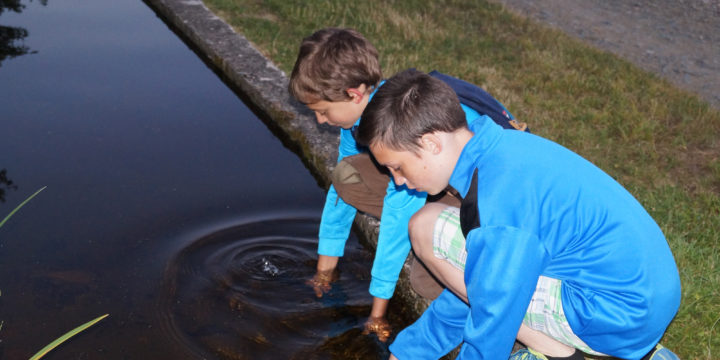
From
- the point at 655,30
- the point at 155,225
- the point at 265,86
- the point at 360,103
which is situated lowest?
the point at 655,30

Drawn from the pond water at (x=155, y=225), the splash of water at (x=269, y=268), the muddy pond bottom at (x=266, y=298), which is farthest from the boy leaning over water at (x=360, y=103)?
the splash of water at (x=269, y=268)

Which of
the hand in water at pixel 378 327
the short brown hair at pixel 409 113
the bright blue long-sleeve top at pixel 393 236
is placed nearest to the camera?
the short brown hair at pixel 409 113

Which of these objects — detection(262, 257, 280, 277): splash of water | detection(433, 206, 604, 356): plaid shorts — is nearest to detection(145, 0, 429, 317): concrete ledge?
detection(262, 257, 280, 277): splash of water

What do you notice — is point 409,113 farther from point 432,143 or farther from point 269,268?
point 269,268

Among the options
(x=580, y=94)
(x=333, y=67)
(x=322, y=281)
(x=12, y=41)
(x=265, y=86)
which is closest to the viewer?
(x=333, y=67)

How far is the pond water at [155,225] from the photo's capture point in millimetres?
2828

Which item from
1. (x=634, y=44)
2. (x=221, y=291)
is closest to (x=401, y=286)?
(x=221, y=291)

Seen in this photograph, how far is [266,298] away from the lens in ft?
10.2

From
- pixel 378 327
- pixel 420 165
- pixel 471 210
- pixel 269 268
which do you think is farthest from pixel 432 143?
pixel 269 268

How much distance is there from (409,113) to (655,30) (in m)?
7.60

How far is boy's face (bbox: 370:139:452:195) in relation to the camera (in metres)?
2.11

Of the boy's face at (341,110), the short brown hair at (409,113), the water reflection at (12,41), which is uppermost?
the short brown hair at (409,113)

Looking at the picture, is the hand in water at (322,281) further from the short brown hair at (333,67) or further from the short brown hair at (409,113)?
the short brown hair at (409,113)

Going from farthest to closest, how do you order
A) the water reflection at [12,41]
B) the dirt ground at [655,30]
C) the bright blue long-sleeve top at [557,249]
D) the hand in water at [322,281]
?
the dirt ground at [655,30] → the water reflection at [12,41] → the hand in water at [322,281] → the bright blue long-sleeve top at [557,249]
